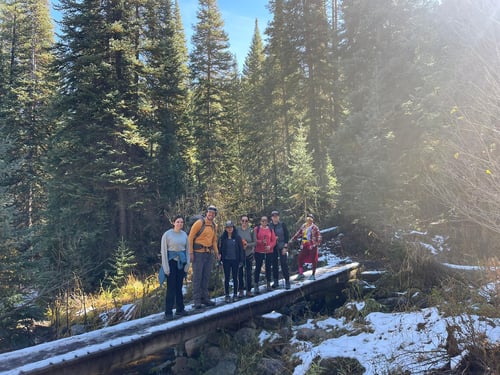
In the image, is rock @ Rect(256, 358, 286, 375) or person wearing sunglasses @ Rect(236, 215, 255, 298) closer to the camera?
rock @ Rect(256, 358, 286, 375)

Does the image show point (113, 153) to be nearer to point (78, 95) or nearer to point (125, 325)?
point (78, 95)

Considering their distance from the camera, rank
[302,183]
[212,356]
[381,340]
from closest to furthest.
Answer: [381,340], [212,356], [302,183]

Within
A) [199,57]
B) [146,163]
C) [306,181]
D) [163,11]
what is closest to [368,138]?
[306,181]

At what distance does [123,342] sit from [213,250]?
322cm

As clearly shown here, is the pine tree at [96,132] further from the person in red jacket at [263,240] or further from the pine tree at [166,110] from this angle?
the person in red jacket at [263,240]

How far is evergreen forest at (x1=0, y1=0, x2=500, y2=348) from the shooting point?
433 inches

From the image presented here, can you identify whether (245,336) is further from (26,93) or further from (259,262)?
(26,93)

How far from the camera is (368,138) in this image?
1455cm

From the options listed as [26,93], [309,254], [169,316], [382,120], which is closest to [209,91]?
[26,93]

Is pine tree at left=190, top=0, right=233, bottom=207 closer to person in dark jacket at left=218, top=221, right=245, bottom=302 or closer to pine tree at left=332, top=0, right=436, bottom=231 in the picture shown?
pine tree at left=332, top=0, right=436, bottom=231

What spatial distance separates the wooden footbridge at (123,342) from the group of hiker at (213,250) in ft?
1.65

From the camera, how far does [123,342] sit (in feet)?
20.6

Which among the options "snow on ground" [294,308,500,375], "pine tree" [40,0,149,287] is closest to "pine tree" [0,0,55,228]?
"pine tree" [40,0,149,287]

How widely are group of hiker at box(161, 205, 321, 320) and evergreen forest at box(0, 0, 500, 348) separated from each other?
353cm
